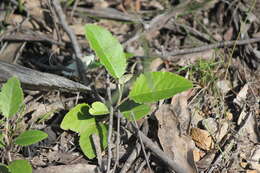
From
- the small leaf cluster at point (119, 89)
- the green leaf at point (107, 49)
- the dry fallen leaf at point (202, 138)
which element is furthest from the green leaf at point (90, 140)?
the dry fallen leaf at point (202, 138)

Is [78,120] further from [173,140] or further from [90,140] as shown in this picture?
[173,140]

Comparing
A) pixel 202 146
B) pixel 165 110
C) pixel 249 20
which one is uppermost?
pixel 249 20

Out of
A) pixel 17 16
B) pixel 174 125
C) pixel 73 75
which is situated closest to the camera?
pixel 174 125

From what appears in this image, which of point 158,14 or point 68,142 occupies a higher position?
point 158,14

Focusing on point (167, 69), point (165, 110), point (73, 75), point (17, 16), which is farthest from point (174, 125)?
point (17, 16)

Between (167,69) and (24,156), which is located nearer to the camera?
(24,156)

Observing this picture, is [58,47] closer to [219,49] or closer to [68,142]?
[68,142]

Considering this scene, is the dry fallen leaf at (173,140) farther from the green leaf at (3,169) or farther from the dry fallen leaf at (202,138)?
the green leaf at (3,169)
